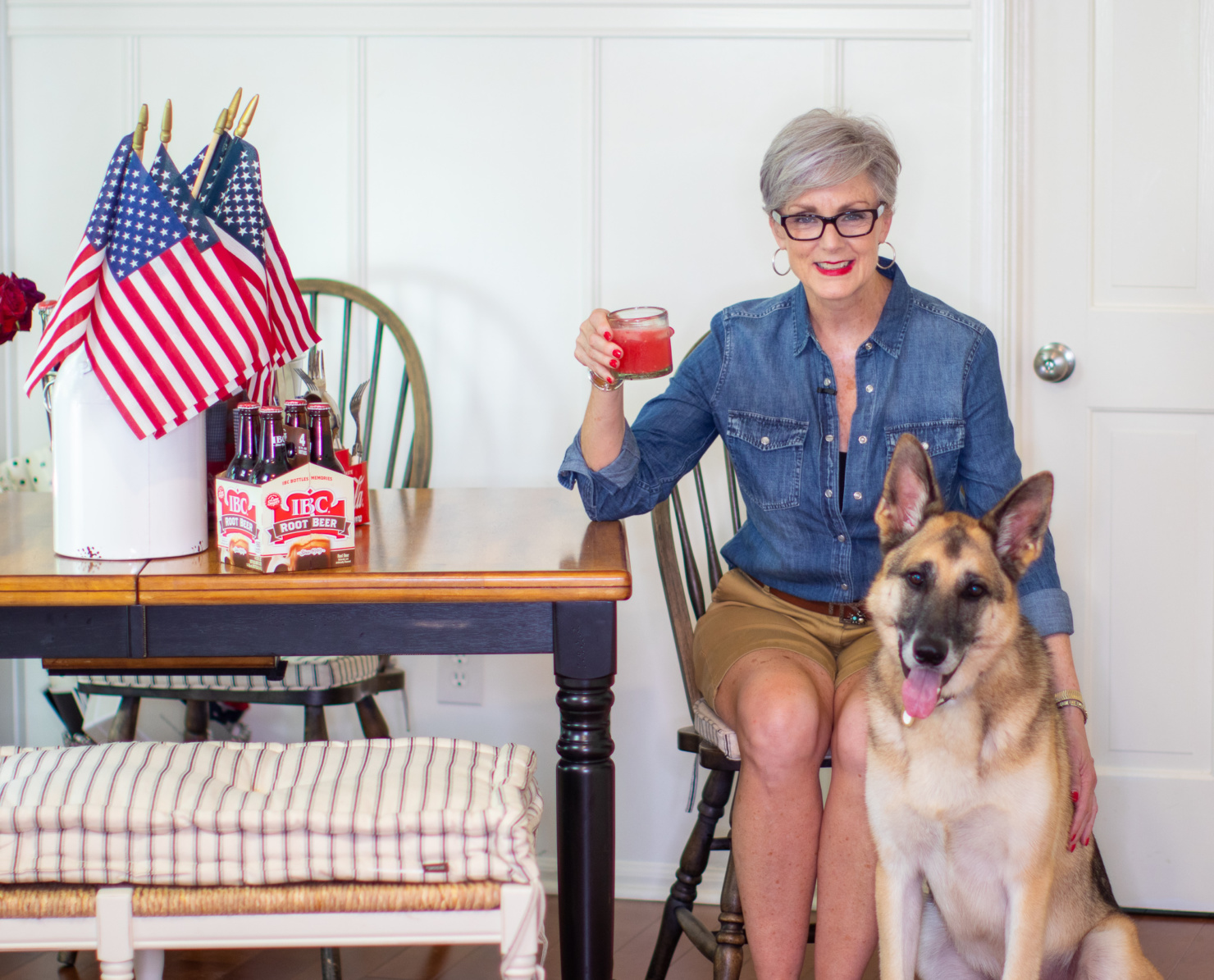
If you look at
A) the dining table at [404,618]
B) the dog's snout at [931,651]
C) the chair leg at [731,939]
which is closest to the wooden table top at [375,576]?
the dining table at [404,618]

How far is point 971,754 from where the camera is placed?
1401 mm

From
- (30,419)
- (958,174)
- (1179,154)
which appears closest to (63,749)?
(30,419)

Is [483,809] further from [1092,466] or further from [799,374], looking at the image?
[1092,466]

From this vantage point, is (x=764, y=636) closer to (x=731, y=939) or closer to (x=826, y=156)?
(x=731, y=939)

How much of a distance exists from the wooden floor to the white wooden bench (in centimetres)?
77

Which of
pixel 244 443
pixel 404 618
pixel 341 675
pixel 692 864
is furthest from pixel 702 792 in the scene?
pixel 244 443

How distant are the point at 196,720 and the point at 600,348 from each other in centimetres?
132

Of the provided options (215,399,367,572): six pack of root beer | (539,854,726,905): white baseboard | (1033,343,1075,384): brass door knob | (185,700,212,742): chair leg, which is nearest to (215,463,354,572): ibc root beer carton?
(215,399,367,572): six pack of root beer

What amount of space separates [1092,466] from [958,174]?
682mm

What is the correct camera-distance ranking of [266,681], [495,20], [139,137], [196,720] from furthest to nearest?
[495,20] < [196,720] < [266,681] < [139,137]

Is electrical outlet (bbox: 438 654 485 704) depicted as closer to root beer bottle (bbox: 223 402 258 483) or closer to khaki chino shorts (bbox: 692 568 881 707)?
khaki chino shorts (bbox: 692 568 881 707)

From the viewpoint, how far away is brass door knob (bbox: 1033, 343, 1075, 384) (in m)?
2.33

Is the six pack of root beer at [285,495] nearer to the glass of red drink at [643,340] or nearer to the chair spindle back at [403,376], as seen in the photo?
the glass of red drink at [643,340]

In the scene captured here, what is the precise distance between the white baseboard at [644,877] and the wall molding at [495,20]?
5.90 ft
